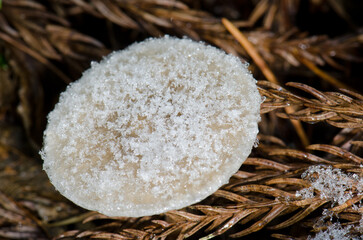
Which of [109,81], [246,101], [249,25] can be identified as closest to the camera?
[246,101]

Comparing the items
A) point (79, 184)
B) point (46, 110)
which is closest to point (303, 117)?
point (79, 184)

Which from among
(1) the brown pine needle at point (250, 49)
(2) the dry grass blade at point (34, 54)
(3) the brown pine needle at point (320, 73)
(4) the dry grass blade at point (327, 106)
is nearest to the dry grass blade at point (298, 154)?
(4) the dry grass blade at point (327, 106)

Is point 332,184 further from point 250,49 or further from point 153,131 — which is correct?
point 250,49

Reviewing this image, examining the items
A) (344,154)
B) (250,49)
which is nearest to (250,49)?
(250,49)

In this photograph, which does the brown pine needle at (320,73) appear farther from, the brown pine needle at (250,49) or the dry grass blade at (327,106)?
the dry grass blade at (327,106)

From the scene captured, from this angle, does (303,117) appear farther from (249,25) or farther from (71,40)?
(71,40)

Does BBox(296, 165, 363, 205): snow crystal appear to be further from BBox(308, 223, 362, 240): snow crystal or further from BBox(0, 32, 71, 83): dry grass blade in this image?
BBox(0, 32, 71, 83): dry grass blade

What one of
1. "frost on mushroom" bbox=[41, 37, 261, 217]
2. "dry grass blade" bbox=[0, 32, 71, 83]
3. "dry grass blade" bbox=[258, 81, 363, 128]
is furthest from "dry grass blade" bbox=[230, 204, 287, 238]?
"dry grass blade" bbox=[0, 32, 71, 83]

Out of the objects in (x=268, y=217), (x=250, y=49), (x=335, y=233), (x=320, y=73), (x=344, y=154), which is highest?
(x=250, y=49)
